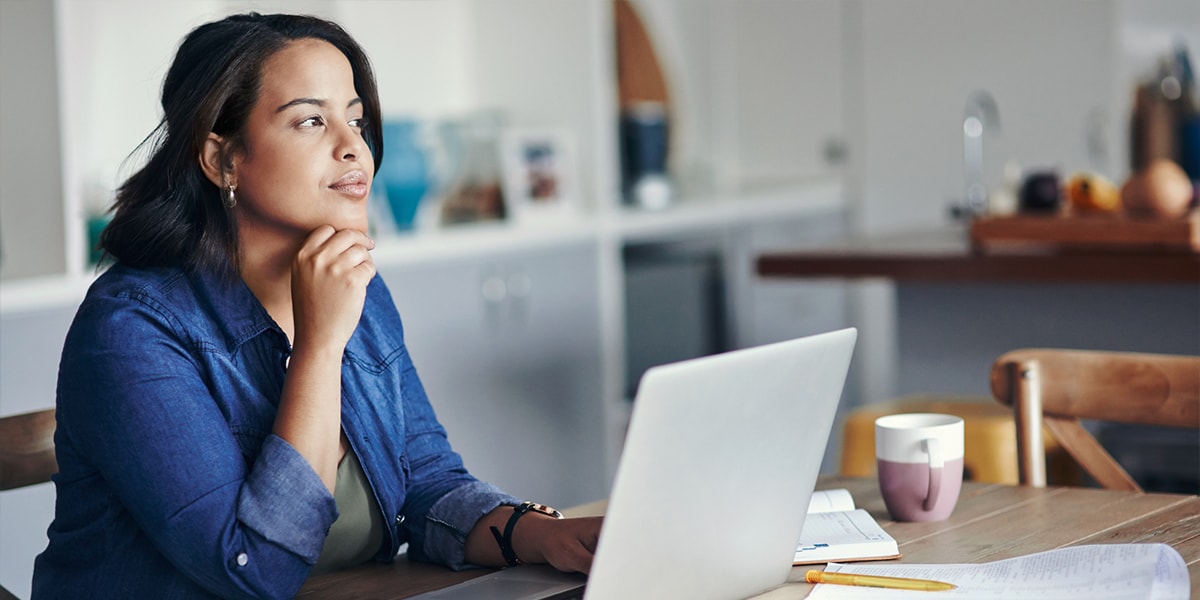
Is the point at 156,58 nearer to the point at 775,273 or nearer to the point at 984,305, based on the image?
the point at 775,273

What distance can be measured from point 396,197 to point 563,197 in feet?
1.88

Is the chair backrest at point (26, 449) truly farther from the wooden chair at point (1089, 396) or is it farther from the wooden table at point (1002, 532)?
the wooden chair at point (1089, 396)

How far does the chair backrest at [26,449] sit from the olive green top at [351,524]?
339 millimetres

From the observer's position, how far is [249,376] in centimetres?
140

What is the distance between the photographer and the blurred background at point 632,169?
2578 mm

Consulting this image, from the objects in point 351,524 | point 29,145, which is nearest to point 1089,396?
point 351,524

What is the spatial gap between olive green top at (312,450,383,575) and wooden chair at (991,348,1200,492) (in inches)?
32.3

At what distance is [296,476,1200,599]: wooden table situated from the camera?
130cm

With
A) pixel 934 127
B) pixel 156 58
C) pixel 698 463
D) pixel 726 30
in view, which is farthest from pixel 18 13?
pixel 934 127

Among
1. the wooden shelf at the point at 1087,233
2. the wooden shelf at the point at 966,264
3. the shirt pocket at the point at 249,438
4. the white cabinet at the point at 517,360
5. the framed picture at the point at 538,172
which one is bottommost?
the white cabinet at the point at 517,360

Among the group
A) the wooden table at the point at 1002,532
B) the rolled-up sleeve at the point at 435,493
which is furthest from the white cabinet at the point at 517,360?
the wooden table at the point at 1002,532

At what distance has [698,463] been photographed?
1.06 meters

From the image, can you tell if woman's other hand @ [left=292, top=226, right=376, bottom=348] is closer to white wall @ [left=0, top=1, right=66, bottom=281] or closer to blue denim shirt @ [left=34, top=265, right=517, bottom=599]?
blue denim shirt @ [left=34, top=265, right=517, bottom=599]

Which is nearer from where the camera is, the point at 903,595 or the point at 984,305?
the point at 903,595
